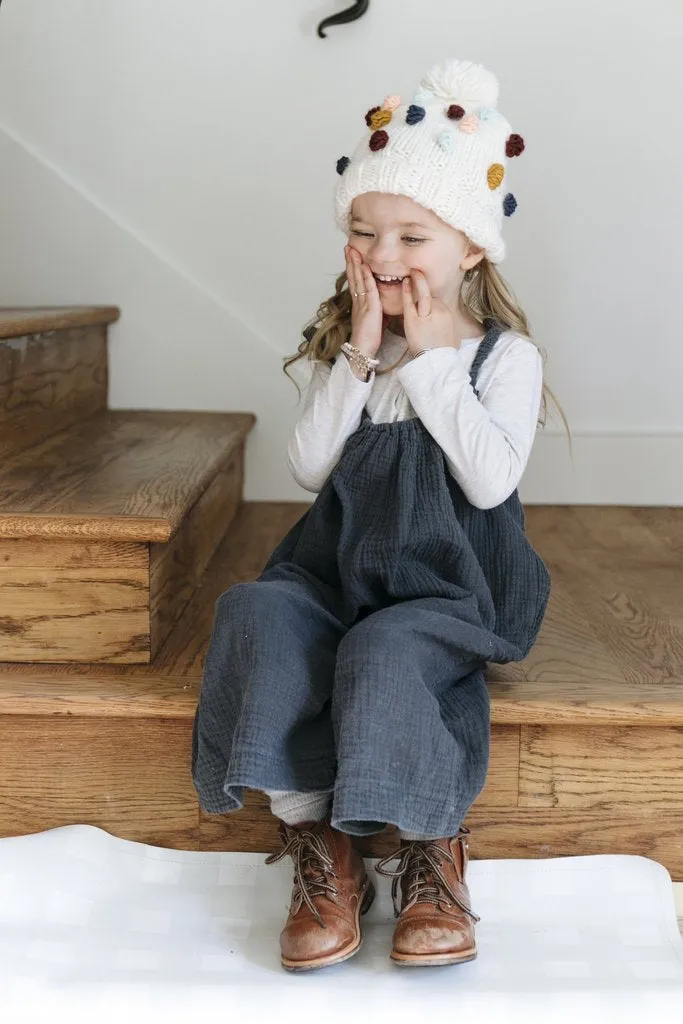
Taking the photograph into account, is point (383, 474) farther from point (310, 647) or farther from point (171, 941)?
point (171, 941)

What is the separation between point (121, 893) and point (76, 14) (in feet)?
5.31

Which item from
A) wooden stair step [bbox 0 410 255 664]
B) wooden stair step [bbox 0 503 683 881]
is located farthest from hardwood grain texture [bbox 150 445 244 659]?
wooden stair step [bbox 0 503 683 881]

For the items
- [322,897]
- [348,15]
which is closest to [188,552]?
[322,897]

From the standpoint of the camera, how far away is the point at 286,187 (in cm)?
211

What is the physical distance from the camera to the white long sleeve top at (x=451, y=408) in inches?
46.5

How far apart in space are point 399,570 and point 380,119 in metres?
0.50

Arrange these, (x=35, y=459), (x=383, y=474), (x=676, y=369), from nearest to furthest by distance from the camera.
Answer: (x=383, y=474), (x=35, y=459), (x=676, y=369)

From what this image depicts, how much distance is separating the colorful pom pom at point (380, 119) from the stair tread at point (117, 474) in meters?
0.48

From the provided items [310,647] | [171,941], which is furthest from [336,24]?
[171,941]

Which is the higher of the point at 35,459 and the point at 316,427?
the point at 316,427

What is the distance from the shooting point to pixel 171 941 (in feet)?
3.47

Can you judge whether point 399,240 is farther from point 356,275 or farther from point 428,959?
point 428,959

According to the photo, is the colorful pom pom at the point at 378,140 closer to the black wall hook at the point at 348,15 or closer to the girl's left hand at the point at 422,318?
the girl's left hand at the point at 422,318

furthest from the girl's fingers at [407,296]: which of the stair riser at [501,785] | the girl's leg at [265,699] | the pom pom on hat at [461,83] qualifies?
the stair riser at [501,785]
